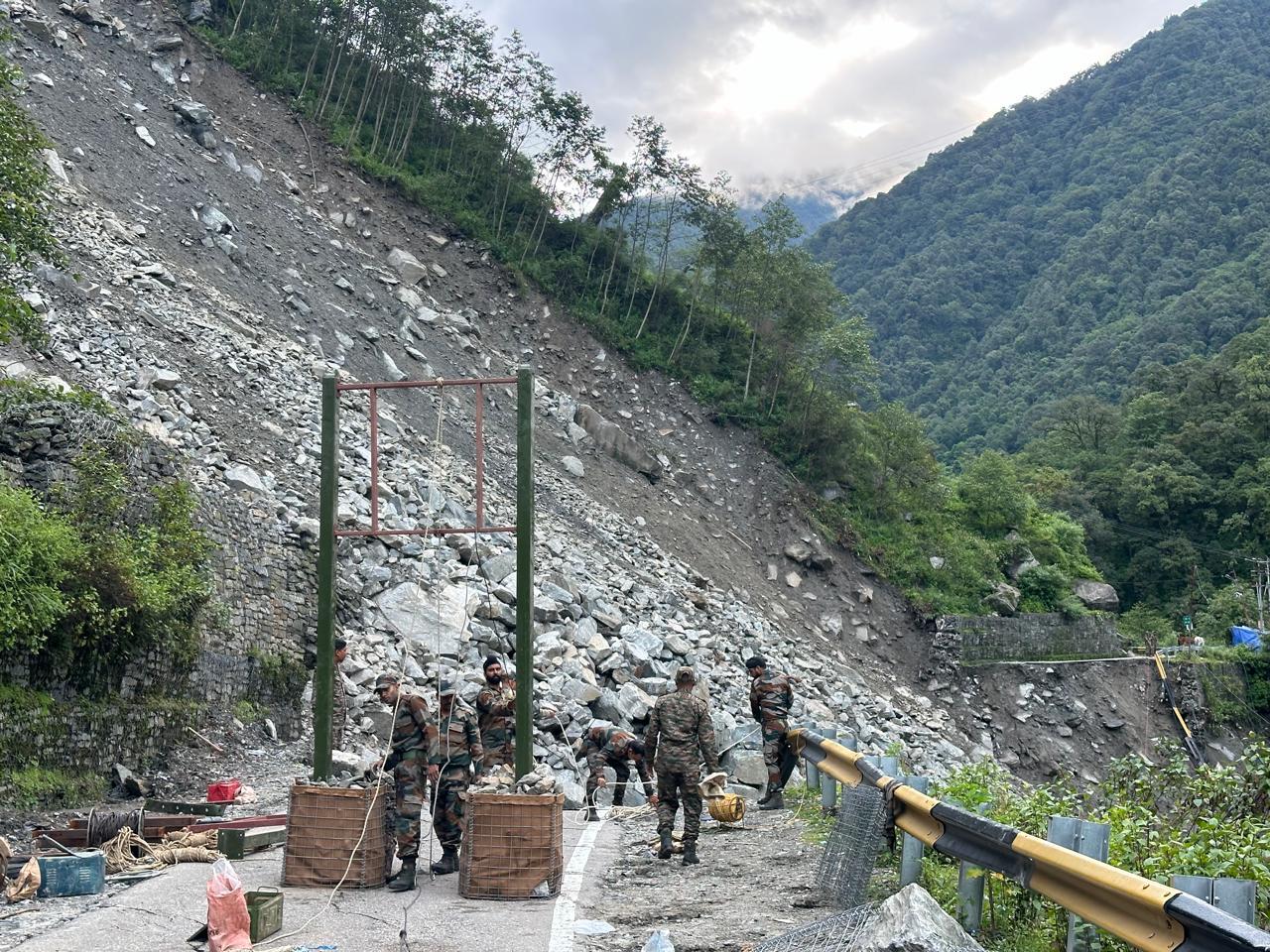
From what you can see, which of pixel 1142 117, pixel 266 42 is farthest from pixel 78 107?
pixel 1142 117

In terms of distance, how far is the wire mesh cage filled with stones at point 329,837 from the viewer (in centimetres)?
778

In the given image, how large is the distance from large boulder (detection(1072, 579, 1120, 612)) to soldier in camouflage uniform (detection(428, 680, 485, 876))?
116 ft

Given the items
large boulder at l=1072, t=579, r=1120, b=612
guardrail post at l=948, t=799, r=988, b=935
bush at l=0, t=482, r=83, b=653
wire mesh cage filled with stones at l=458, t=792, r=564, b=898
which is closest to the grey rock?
bush at l=0, t=482, r=83, b=653

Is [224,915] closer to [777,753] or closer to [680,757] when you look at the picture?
[680,757]

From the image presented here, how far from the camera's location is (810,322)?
130 feet

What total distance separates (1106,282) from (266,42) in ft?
205

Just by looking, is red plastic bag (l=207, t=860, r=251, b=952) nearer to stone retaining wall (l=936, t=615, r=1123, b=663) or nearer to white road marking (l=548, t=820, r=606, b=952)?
white road marking (l=548, t=820, r=606, b=952)

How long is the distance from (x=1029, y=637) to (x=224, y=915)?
33.3 meters

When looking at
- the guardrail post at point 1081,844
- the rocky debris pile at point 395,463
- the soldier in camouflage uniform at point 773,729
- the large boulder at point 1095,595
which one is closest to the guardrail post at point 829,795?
the soldier in camouflage uniform at point 773,729

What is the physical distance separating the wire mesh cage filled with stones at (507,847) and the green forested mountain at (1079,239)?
199 ft

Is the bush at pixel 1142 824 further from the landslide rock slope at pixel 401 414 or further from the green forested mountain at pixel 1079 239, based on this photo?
the green forested mountain at pixel 1079 239

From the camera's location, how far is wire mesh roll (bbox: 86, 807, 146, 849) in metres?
8.48

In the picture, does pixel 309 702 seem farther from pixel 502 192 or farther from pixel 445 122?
pixel 445 122

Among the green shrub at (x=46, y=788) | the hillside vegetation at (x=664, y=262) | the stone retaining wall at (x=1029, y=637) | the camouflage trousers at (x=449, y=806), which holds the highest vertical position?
the hillside vegetation at (x=664, y=262)
